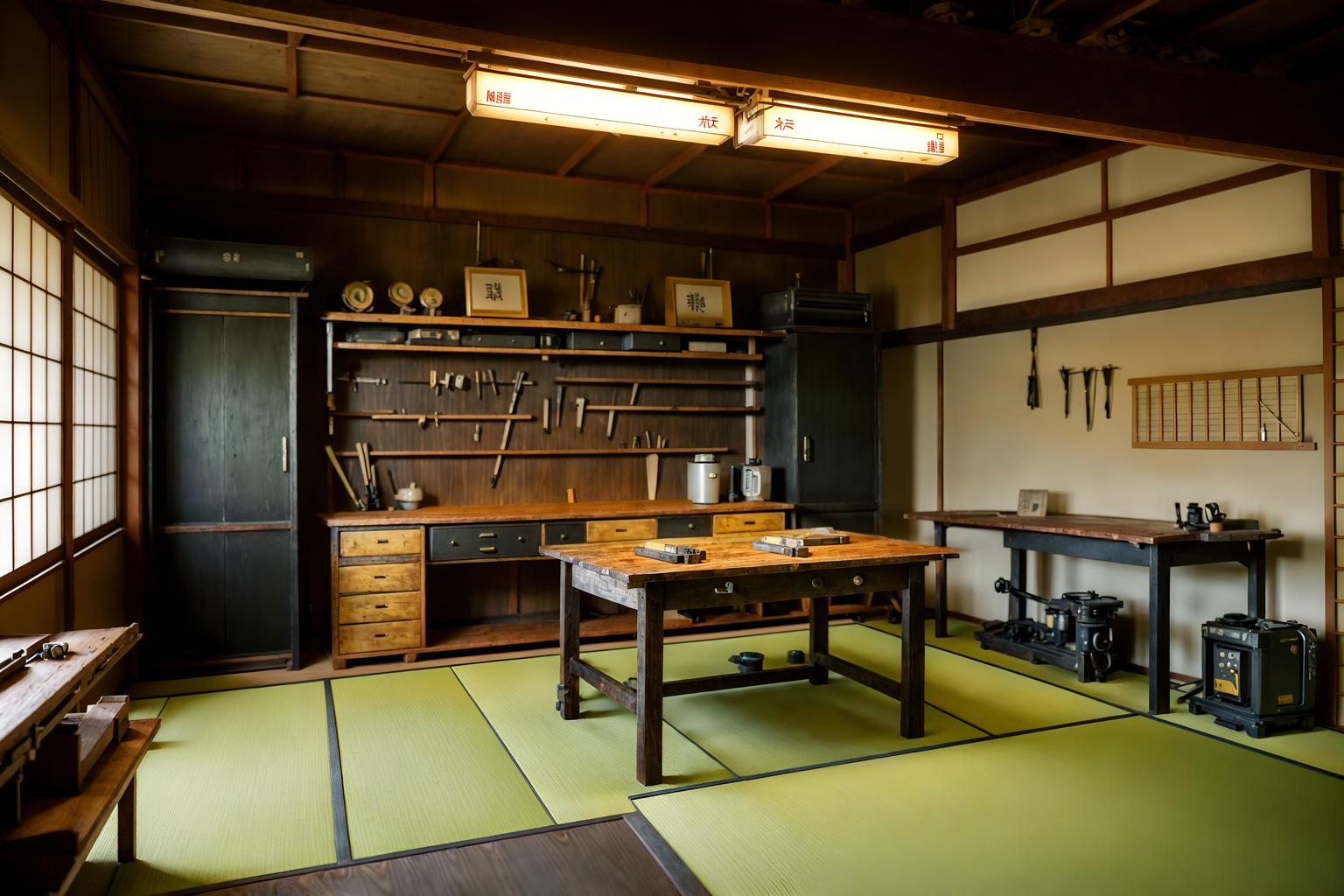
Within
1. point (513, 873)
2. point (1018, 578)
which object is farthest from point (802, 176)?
point (513, 873)

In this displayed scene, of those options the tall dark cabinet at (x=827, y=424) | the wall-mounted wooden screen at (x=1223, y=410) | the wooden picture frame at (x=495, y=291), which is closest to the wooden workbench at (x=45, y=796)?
the wooden picture frame at (x=495, y=291)

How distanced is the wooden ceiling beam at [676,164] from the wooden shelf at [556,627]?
3.01 m

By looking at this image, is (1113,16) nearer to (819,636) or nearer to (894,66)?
(894,66)

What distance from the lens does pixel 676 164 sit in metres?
6.05

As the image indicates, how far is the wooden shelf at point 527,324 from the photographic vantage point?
5.64 meters

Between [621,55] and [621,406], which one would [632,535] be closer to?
[621,406]

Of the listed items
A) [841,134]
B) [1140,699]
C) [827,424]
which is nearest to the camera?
[841,134]

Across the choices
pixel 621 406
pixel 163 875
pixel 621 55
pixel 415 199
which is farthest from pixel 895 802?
pixel 415 199

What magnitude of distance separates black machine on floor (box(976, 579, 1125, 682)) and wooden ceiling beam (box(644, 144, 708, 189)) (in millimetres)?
3404

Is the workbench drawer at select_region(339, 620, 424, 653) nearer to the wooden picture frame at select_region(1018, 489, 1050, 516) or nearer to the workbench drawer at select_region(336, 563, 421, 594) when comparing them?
the workbench drawer at select_region(336, 563, 421, 594)

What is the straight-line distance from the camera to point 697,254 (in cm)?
695

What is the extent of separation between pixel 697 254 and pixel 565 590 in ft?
11.3

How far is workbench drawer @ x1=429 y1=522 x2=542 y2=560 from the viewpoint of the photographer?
5.46 meters

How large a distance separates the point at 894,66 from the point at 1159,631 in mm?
3046
